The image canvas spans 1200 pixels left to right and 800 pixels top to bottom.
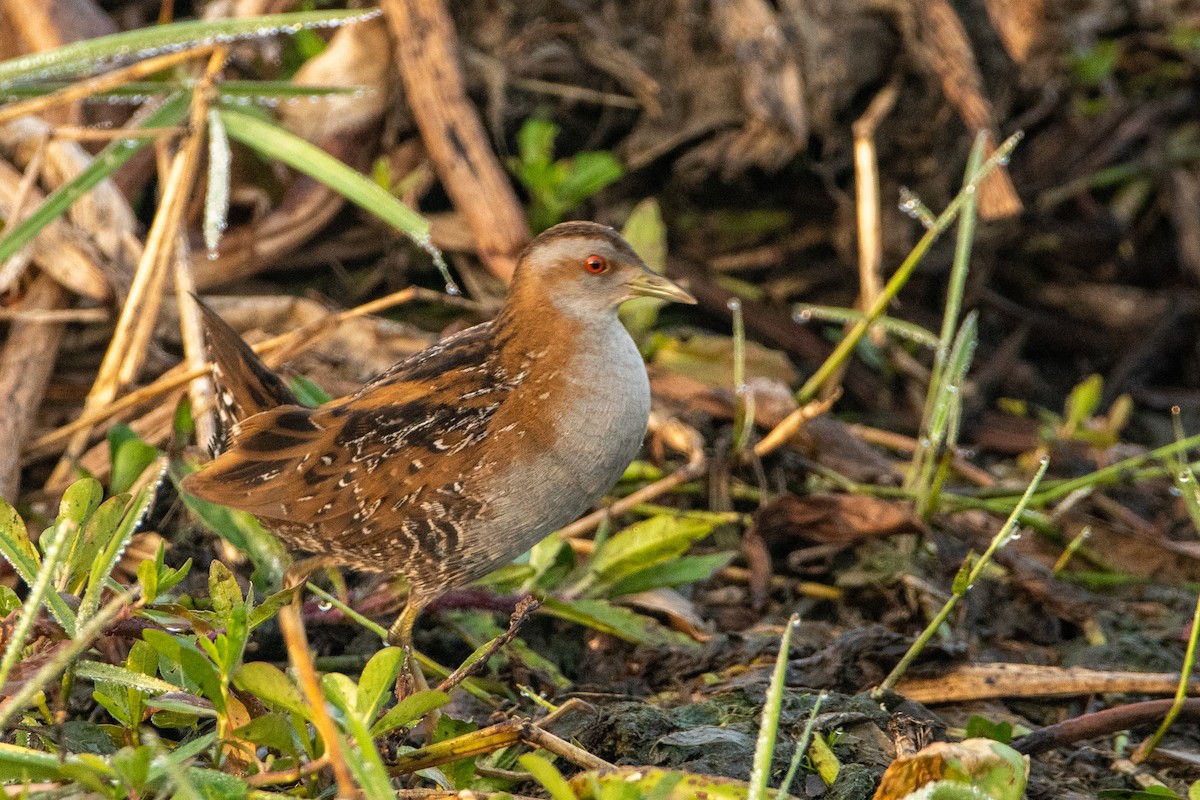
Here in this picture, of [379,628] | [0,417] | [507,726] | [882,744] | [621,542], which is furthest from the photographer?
[0,417]

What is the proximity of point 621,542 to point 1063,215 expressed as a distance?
298 centimetres

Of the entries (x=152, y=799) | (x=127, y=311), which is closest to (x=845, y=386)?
(x=127, y=311)

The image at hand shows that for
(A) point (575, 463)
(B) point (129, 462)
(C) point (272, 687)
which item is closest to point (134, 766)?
(C) point (272, 687)

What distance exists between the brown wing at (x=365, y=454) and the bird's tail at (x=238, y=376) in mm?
90

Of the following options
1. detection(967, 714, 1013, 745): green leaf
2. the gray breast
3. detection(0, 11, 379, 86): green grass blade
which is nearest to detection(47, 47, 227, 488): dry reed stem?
detection(0, 11, 379, 86): green grass blade

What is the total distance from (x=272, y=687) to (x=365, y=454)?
0.90m

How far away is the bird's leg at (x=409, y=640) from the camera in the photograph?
287 centimetres

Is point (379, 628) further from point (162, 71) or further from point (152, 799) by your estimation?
point (162, 71)

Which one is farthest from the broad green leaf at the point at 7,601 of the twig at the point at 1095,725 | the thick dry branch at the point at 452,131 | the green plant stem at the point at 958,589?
the thick dry branch at the point at 452,131

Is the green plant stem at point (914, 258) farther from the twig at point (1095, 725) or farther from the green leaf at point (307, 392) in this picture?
the green leaf at point (307, 392)

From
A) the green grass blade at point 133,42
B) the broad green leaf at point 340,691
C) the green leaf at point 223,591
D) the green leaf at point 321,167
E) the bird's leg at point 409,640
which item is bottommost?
the bird's leg at point 409,640

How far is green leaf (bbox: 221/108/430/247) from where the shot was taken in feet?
10.8

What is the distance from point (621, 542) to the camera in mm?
3295

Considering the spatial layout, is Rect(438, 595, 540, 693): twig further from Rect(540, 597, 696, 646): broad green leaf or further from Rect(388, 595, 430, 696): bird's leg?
Rect(540, 597, 696, 646): broad green leaf
